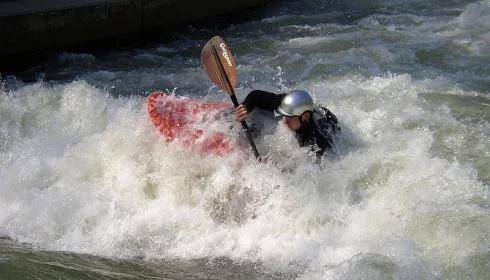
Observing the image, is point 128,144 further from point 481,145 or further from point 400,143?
point 481,145

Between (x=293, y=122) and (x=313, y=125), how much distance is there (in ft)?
0.59

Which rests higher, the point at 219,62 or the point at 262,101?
the point at 219,62

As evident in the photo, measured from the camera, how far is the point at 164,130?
5359mm

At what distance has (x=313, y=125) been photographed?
16.3 feet

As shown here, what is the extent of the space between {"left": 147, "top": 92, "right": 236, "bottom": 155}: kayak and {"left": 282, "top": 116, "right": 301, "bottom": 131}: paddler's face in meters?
0.50

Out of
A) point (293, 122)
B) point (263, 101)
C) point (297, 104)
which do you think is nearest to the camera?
point (297, 104)

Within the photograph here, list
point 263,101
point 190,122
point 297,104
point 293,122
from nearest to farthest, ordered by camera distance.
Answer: point 297,104 < point 293,122 < point 263,101 < point 190,122

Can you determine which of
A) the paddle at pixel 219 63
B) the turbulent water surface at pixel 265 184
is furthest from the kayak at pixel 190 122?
the paddle at pixel 219 63

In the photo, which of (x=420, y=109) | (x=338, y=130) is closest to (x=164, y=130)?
(x=338, y=130)

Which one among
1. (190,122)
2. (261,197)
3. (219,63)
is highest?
(219,63)

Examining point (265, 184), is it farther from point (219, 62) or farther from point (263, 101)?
point (219, 62)

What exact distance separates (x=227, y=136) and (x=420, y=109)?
2206 mm

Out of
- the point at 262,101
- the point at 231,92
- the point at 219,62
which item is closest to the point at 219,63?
the point at 219,62

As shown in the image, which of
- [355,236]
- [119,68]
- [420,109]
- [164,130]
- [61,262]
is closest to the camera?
[61,262]
